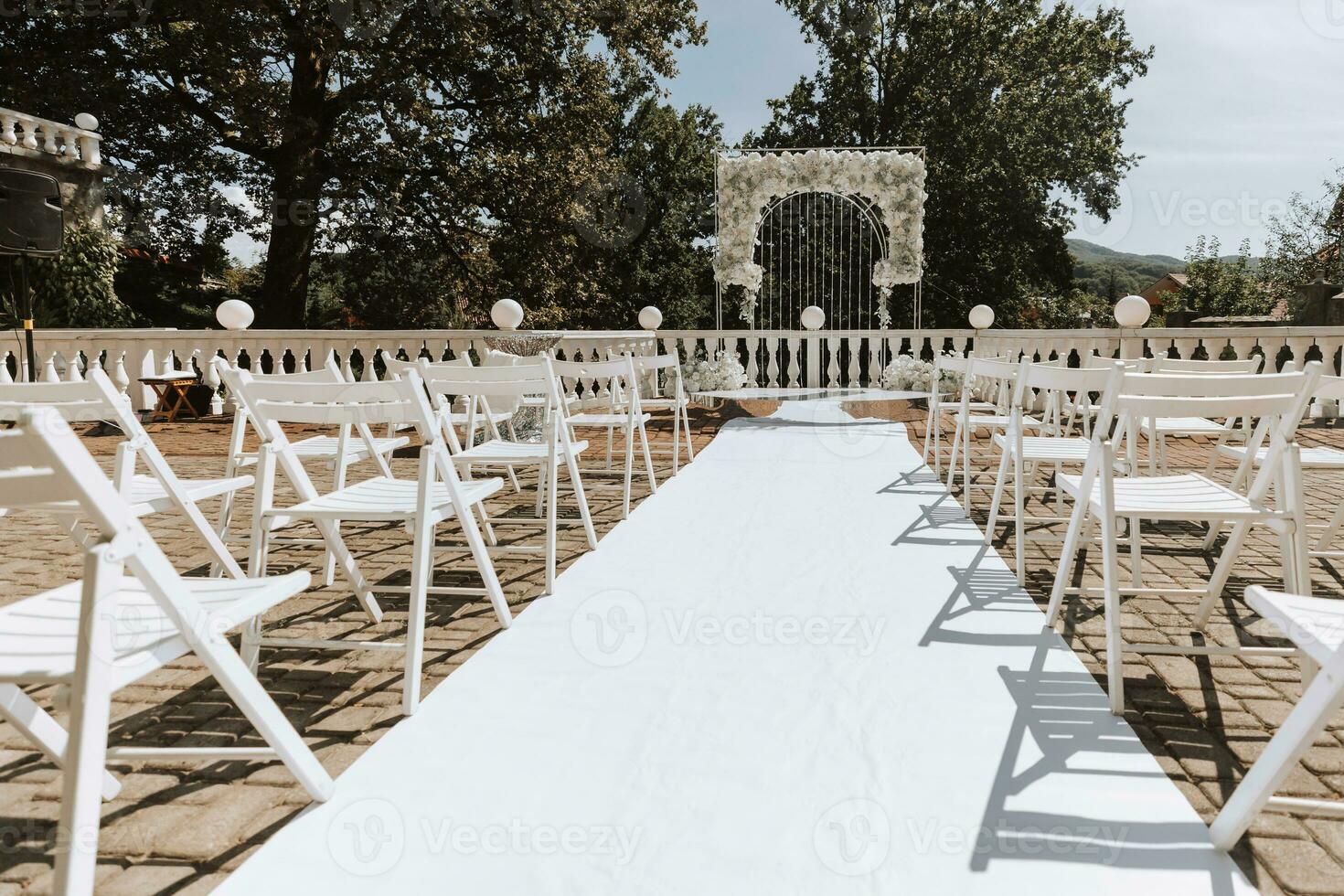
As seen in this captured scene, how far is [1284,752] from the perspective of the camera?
68.9 inches

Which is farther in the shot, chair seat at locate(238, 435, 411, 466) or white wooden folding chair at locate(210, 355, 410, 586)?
chair seat at locate(238, 435, 411, 466)

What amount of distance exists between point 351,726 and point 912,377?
10.1 metres

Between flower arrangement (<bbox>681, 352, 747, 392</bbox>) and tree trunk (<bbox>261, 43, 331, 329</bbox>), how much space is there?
789 centimetres

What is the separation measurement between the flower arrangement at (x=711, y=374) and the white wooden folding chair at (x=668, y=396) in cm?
27

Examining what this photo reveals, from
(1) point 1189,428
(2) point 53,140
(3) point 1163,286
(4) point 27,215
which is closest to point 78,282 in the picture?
(2) point 53,140

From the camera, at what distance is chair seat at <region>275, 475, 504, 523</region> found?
9.30 ft

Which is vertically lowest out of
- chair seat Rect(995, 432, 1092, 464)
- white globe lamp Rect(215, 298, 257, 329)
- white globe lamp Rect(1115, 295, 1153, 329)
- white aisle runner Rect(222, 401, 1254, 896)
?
white aisle runner Rect(222, 401, 1254, 896)

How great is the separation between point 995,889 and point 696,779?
735mm

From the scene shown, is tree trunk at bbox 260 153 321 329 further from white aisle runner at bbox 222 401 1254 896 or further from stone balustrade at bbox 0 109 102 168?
white aisle runner at bbox 222 401 1254 896

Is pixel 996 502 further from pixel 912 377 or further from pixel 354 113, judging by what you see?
pixel 354 113

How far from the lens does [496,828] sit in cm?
206

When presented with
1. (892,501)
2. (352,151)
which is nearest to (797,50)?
(352,151)

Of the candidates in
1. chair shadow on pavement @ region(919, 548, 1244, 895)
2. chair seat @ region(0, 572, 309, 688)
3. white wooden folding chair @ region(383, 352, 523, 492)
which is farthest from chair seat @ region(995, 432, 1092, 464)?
chair seat @ region(0, 572, 309, 688)

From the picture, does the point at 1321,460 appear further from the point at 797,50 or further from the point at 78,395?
the point at 797,50
